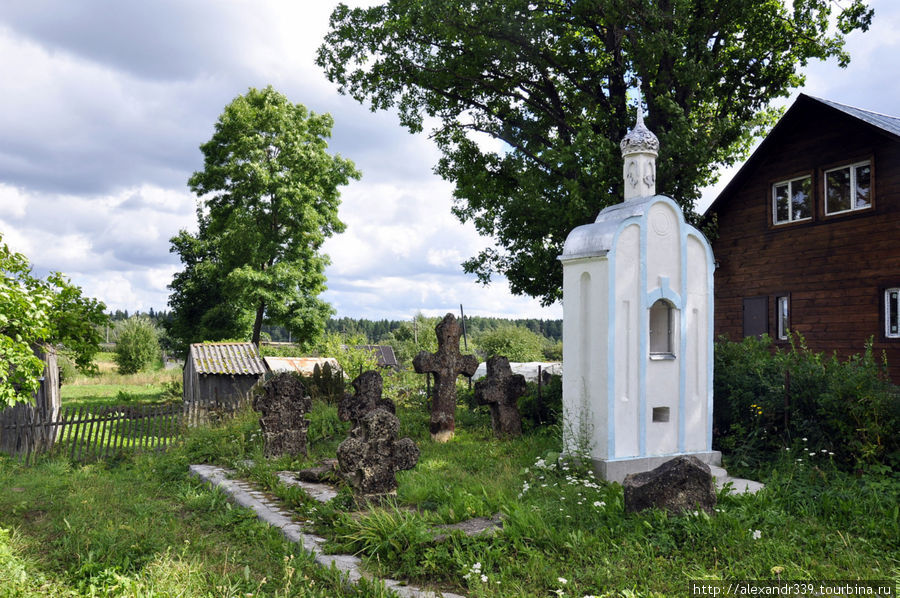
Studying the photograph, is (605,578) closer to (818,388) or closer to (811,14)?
(818,388)

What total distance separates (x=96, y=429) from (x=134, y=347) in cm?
2796

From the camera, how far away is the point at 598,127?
15.3 metres

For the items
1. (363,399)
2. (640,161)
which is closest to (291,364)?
(363,399)

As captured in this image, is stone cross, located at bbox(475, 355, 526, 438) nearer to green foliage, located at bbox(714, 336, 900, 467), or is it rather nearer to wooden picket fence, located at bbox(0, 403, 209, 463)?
green foliage, located at bbox(714, 336, 900, 467)

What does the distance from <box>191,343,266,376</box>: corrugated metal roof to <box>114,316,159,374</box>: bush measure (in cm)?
2054

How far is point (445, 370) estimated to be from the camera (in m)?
12.0

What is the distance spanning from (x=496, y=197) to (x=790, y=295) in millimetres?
8100

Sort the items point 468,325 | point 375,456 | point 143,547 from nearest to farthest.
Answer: point 143,547
point 375,456
point 468,325

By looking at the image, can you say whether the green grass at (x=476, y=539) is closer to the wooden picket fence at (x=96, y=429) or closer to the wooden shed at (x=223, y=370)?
the wooden picket fence at (x=96, y=429)

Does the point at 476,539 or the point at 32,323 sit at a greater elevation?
the point at 32,323

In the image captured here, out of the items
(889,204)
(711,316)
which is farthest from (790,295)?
(711,316)

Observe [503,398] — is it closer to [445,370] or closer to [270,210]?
[445,370]

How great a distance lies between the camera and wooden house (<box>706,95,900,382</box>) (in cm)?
1405

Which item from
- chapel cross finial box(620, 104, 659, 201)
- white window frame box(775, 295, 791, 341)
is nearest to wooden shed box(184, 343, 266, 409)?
chapel cross finial box(620, 104, 659, 201)
